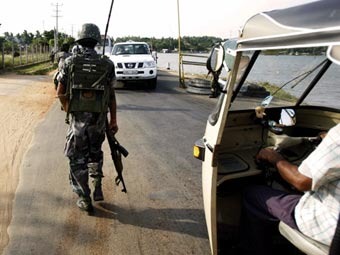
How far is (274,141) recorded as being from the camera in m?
3.68

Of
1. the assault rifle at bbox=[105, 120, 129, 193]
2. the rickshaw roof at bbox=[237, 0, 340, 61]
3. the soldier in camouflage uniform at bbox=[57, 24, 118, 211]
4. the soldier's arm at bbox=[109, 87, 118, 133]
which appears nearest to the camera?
the rickshaw roof at bbox=[237, 0, 340, 61]

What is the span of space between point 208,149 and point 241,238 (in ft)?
2.67

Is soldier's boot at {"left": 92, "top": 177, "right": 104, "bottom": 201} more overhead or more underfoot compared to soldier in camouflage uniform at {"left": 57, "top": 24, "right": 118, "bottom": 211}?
more underfoot

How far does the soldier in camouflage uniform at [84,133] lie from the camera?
13.1 feet

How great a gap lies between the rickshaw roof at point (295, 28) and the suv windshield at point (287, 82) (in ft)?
1.06

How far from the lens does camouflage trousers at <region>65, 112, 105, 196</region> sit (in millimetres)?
4031

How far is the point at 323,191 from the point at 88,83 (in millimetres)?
2541

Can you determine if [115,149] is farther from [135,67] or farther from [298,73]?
[135,67]

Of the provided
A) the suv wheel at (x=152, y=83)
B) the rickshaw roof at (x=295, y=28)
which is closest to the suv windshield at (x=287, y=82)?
the rickshaw roof at (x=295, y=28)

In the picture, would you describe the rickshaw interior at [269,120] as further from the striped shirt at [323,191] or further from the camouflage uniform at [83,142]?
the camouflage uniform at [83,142]

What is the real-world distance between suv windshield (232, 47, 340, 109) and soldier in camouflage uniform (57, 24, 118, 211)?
147 centimetres

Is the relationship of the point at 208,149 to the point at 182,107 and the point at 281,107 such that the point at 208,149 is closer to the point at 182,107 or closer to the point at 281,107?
the point at 281,107

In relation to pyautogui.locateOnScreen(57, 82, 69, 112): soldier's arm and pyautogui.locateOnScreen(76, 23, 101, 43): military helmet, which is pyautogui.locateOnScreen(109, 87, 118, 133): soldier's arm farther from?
pyautogui.locateOnScreen(76, 23, 101, 43): military helmet

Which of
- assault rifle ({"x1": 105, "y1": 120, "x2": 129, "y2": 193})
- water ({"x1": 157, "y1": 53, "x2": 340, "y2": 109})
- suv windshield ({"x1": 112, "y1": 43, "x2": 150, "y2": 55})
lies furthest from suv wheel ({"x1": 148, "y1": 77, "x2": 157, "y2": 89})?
water ({"x1": 157, "y1": 53, "x2": 340, "y2": 109})
